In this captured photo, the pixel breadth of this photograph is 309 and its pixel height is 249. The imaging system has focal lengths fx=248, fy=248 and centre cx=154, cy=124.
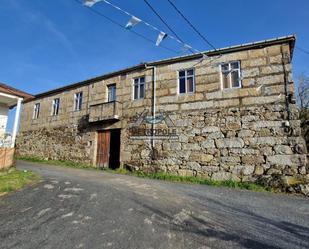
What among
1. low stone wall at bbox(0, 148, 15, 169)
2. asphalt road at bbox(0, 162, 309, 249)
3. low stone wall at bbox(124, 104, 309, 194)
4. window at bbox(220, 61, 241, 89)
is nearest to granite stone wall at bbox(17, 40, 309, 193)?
low stone wall at bbox(124, 104, 309, 194)

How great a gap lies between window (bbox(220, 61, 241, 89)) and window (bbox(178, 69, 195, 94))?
4.61 feet

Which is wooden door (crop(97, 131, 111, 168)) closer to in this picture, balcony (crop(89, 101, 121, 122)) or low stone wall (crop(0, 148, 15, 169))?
balcony (crop(89, 101, 121, 122))

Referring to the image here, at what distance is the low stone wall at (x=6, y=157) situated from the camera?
30.0 ft

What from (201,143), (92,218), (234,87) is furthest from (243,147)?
(92,218)

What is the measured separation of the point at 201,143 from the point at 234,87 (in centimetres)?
280

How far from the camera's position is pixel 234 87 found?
10.7 metres

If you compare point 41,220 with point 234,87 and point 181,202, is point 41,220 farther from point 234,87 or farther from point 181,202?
point 234,87

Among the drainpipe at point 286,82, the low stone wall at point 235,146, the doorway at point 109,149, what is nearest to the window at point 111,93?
the doorway at point 109,149

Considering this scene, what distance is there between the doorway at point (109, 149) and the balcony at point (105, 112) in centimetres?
78

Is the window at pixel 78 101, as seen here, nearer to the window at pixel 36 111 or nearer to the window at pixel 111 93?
the window at pixel 111 93

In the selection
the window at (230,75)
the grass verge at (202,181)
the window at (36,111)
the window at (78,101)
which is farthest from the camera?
the window at (36,111)

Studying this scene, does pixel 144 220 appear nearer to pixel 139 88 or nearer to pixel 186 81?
pixel 186 81

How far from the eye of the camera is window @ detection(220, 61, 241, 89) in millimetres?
10734

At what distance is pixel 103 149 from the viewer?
1391 cm
